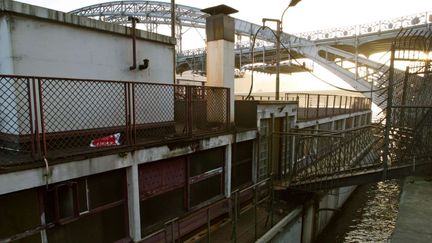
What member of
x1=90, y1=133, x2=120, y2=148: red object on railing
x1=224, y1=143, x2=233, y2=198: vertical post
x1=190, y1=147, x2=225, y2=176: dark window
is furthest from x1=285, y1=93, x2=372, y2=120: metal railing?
x1=90, y1=133, x2=120, y2=148: red object on railing

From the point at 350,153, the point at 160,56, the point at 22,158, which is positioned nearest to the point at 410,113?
the point at 350,153

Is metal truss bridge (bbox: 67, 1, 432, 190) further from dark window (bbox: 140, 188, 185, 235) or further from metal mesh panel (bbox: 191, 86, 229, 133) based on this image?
dark window (bbox: 140, 188, 185, 235)

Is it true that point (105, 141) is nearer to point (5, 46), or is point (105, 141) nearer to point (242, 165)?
point (5, 46)

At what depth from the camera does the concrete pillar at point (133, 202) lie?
5363mm

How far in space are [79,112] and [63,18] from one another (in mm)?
1804

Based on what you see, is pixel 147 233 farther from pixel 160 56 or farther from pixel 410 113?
pixel 410 113

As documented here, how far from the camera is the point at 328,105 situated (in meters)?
18.7

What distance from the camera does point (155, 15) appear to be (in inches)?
2093

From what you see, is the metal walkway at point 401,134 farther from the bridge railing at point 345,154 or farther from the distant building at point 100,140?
the distant building at point 100,140

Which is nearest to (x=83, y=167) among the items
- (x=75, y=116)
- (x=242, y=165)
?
(x=75, y=116)

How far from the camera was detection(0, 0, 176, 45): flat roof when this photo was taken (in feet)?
14.6

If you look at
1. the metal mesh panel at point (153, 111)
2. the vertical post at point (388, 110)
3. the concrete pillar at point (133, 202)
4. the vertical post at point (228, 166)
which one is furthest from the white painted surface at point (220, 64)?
the vertical post at point (388, 110)

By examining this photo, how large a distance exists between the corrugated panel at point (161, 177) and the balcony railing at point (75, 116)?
629 mm

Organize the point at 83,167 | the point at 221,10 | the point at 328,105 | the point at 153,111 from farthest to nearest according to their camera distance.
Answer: the point at 328,105 < the point at 221,10 < the point at 153,111 < the point at 83,167
